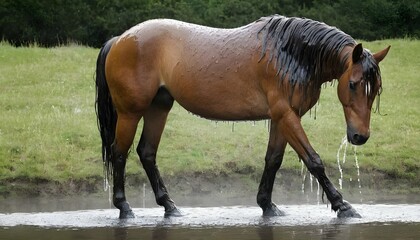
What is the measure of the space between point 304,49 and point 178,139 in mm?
5236

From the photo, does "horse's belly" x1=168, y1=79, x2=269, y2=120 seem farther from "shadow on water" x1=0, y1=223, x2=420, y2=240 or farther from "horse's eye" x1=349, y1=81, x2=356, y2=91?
"shadow on water" x1=0, y1=223, x2=420, y2=240

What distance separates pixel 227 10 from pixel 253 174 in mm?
28113

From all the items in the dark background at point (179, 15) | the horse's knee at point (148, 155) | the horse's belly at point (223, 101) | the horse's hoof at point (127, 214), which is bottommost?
the dark background at point (179, 15)

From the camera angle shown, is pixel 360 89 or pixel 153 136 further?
pixel 153 136

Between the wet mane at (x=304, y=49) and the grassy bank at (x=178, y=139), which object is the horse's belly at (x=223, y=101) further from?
the grassy bank at (x=178, y=139)

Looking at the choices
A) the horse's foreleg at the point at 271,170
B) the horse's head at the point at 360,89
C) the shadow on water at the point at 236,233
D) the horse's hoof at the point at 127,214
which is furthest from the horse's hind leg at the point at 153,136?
the horse's head at the point at 360,89

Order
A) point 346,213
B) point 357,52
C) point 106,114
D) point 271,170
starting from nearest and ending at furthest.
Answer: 1. point 357,52
2. point 346,213
3. point 271,170
4. point 106,114

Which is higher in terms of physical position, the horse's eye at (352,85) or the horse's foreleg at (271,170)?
the horse's eye at (352,85)

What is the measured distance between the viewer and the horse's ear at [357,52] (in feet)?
28.3

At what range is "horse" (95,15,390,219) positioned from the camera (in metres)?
9.01

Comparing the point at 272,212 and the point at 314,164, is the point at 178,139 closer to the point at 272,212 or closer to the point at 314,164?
the point at 272,212

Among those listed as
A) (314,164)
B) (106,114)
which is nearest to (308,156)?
(314,164)

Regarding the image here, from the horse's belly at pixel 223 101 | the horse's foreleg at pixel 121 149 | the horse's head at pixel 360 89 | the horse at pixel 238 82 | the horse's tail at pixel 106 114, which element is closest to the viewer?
the horse's head at pixel 360 89

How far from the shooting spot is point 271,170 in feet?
31.9
